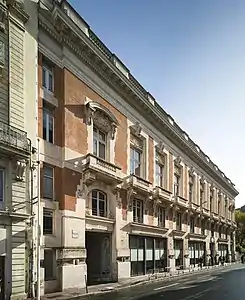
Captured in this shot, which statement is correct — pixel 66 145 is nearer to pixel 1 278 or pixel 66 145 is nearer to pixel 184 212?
pixel 1 278

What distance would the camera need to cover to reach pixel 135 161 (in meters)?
43.3

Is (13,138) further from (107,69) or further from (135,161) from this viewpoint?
(135,161)

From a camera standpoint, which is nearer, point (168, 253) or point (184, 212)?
point (168, 253)

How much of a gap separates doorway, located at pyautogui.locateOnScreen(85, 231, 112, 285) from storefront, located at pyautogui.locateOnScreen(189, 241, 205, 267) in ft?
84.2

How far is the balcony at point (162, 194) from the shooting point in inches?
1819

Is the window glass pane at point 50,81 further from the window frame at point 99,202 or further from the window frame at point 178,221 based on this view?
the window frame at point 178,221

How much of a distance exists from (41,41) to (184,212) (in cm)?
3450

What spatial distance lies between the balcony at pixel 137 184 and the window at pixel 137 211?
1.09 m

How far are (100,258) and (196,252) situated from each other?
2983 centimetres

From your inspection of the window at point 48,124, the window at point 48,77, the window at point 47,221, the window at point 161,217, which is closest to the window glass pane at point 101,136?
the window at point 48,124

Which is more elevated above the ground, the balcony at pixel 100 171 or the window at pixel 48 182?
the balcony at pixel 100 171

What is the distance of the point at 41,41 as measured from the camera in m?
27.7

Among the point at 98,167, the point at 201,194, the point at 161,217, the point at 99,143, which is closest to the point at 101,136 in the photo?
the point at 99,143

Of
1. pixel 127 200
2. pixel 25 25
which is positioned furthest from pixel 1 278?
pixel 127 200
